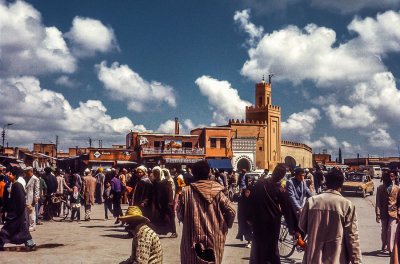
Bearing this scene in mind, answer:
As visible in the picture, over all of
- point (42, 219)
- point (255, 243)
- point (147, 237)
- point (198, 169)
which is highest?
point (198, 169)

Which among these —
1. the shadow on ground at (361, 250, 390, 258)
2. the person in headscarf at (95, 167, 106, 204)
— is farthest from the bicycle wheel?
the person in headscarf at (95, 167, 106, 204)

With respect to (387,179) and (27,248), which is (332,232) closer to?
(387,179)

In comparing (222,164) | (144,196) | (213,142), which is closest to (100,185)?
(144,196)

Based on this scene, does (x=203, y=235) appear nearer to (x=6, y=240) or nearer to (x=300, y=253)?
(x=300, y=253)

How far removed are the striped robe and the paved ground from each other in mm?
2887

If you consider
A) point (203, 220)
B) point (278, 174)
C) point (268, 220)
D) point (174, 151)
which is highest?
point (174, 151)

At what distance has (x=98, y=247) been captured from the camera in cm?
825

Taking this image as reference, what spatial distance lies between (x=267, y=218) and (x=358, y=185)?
18.5 metres

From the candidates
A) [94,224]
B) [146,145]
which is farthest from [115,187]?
[146,145]

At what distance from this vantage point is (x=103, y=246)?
8375 millimetres

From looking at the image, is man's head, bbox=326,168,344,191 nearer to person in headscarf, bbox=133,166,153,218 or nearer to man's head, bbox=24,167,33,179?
person in headscarf, bbox=133,166,153,218

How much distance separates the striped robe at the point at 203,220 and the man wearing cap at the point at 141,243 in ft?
2.20

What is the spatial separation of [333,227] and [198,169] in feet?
4.88

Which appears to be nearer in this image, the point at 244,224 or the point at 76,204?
the point at 244,224
